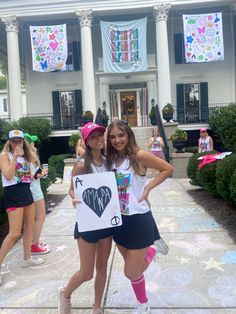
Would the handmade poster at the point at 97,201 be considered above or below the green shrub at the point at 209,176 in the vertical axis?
above

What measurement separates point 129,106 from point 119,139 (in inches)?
792

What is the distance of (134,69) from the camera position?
59.5ft

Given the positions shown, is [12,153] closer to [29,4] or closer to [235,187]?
[235,187]

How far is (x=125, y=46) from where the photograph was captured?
18109mm

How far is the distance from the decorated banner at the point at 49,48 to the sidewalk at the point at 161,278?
44.1ft

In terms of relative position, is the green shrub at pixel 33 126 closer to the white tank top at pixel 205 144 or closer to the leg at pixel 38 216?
the white tank top at pixel 205 144

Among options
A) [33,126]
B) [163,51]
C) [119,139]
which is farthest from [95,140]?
[163,51]

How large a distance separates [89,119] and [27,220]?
13932 millimetres

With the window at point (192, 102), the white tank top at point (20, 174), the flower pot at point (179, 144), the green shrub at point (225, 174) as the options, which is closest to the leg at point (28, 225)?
the white tank top at point (20, 174)

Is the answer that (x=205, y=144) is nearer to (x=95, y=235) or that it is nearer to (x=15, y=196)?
(x=15, y=196)

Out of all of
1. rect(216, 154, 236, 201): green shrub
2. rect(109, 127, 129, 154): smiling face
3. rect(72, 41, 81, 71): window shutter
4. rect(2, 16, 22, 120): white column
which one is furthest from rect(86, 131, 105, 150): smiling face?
rect(72, 41, 81, 71): window shutter

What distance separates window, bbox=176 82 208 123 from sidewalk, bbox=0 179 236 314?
51.6 feet

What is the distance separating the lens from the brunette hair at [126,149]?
267 centimetres

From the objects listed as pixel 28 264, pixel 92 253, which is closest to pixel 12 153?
pixel 28 264
